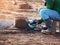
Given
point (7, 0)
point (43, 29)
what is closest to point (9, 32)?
point (43, 29)

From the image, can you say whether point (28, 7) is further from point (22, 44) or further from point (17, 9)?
point (22, 44)

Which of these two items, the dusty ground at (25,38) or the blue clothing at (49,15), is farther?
the blue clothing at (49,15)

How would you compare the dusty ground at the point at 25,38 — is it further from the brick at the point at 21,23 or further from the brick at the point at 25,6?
the brick at the point at 25,6

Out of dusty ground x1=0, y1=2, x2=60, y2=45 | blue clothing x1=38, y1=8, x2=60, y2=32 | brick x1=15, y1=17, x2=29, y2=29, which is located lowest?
dusty ground x1=0, y1=2, x2=60, y2=45

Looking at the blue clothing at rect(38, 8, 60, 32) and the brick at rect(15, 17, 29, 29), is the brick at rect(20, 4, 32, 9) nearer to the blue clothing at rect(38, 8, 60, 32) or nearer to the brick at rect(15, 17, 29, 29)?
→ the brick at rect(15, 17, 29, 29)

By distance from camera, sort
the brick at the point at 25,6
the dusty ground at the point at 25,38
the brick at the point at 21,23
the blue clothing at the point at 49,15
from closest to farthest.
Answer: the dusty ground at the point at 25,38, the blue clothing at the point at 49,15, the brick at the point at 21,23, the brick at the point at 25,6

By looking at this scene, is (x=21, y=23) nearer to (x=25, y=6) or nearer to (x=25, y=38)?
(x=25, y=38)

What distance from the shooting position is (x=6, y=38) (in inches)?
139

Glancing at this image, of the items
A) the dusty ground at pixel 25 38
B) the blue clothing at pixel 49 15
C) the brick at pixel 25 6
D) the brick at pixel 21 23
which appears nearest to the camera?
the dusty ground at pixel 25 38

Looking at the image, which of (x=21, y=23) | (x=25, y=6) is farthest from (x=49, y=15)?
(x=25, y=6)

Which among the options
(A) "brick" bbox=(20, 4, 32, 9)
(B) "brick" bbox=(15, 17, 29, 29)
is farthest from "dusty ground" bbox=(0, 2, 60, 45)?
(A) "brick" bbox=(20, 4, 32, 9)

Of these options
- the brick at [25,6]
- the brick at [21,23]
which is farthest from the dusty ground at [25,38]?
the brick at [25,6]

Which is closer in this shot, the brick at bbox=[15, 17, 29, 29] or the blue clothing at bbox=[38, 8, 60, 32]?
the blue clothing at bbox=[38, 8, 60, 32]

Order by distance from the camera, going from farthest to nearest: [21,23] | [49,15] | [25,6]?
[25,6] < [21,23] < [49,15]
